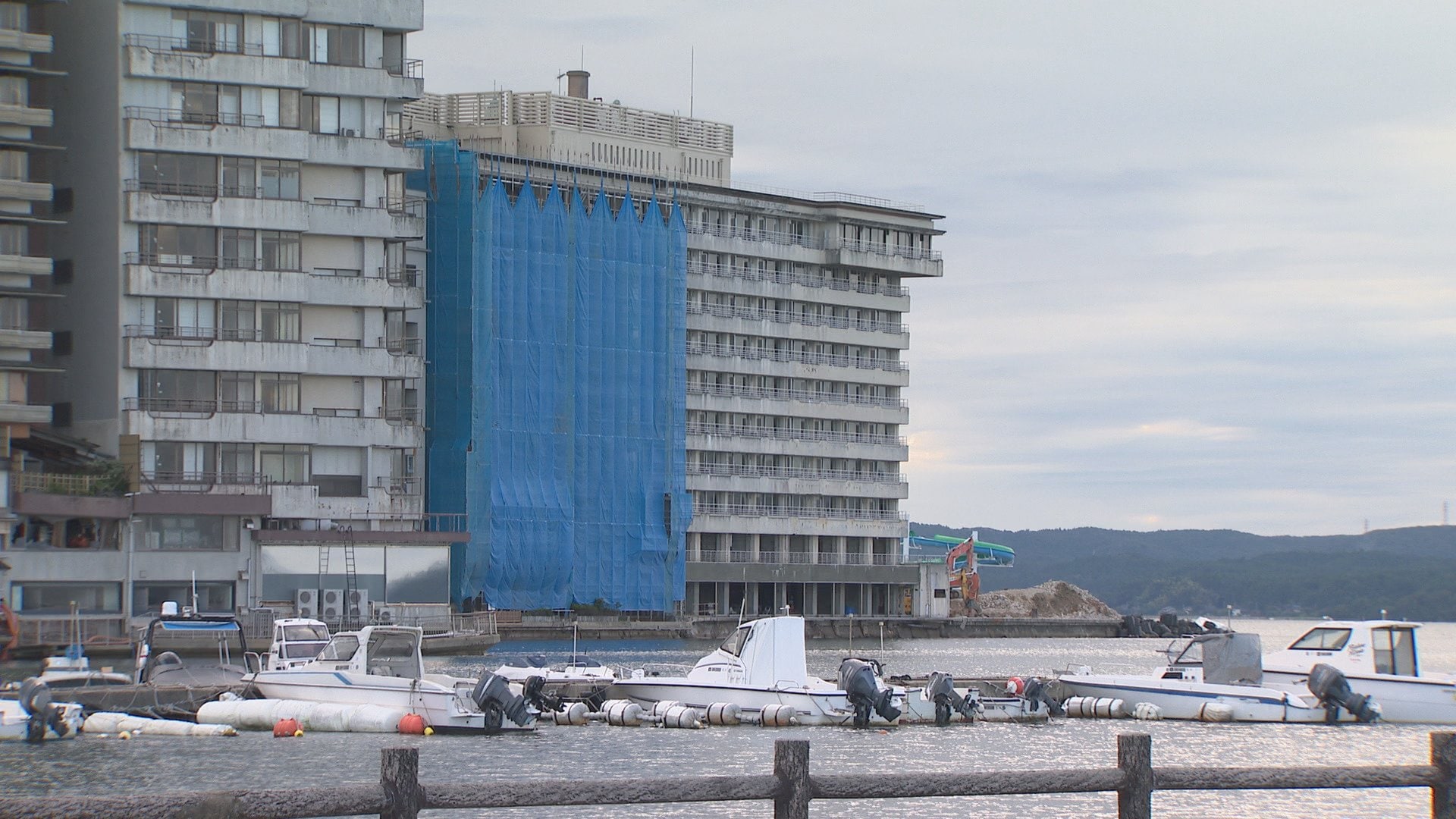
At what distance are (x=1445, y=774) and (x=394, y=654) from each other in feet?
148

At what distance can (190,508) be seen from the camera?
109 m

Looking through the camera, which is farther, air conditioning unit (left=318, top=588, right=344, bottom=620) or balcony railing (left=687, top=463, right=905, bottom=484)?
balcony railing (left=687, top=463, right=905, bottom=484)

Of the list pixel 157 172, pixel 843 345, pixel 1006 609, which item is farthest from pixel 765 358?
pixel 157 172

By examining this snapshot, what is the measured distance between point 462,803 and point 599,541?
4847 inches

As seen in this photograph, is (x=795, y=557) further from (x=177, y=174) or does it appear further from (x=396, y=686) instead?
(x=396, y=686)

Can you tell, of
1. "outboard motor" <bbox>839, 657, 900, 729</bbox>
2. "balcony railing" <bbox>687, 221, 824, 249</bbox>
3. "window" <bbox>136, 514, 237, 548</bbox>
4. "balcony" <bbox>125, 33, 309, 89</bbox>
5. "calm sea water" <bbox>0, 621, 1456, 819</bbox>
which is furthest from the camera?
"balcony railing" <bbox>687, 221, 824, 249</bbox>

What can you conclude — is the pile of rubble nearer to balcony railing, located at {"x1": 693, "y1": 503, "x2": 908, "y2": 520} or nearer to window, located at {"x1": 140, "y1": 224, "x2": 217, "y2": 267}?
balcony railing, located at {"x1": 693, "y1": 503, "x2": 908, "y2": 520}

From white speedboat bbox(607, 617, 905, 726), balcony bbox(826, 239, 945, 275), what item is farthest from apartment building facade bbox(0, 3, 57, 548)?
balcony bbox(826, 239, 945, 275)

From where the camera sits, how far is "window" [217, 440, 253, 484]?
114 m

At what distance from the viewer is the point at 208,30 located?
4510 inches

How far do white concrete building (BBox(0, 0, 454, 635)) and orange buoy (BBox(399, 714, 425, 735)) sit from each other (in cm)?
5366

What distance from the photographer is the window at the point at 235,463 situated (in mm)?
113625

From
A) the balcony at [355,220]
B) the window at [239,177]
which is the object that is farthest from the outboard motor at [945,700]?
the window at [239,177]

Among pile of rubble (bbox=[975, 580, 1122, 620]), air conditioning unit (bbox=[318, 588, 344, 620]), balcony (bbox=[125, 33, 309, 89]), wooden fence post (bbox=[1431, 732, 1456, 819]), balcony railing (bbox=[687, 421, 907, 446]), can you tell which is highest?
balcony (bbox=[125, 33, 309, 89])
